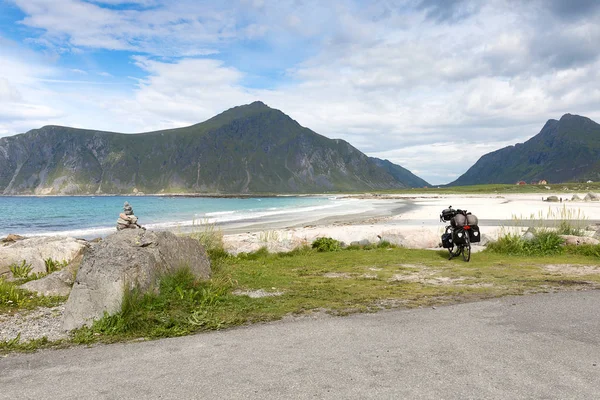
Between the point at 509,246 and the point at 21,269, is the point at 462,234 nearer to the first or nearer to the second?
the point at 509,246

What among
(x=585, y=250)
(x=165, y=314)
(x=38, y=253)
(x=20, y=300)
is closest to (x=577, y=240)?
(x=585, y=250)

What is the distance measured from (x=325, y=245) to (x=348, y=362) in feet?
40.0

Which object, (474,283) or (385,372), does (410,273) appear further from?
(385,372)

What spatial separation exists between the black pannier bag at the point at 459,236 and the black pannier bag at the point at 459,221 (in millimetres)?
200

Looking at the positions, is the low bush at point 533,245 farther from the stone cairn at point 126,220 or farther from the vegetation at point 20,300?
the vegetation at point 20,300

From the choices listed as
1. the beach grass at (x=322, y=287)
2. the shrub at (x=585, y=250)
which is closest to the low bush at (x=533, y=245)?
the shrub at (x=585, y=250)

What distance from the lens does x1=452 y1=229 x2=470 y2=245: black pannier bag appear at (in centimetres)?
1459

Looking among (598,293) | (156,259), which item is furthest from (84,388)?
(598,293)

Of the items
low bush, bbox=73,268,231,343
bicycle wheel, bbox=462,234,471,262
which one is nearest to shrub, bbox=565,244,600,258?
bicycle wheel, bbox=462,234,471,262

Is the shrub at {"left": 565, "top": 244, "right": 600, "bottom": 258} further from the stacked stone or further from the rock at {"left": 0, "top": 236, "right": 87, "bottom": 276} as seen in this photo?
the rock at {"left": 0, "top": 236, "right": 87, "bottom": 276}

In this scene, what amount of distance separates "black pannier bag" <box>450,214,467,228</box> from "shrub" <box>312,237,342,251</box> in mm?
5003

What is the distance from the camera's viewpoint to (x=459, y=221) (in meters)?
15.0

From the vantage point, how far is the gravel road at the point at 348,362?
15.6ft

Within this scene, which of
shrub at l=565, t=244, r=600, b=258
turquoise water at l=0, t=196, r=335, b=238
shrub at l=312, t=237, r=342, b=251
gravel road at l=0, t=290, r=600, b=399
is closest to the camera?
gravel road at l=0, t=290, r=600, b=399
